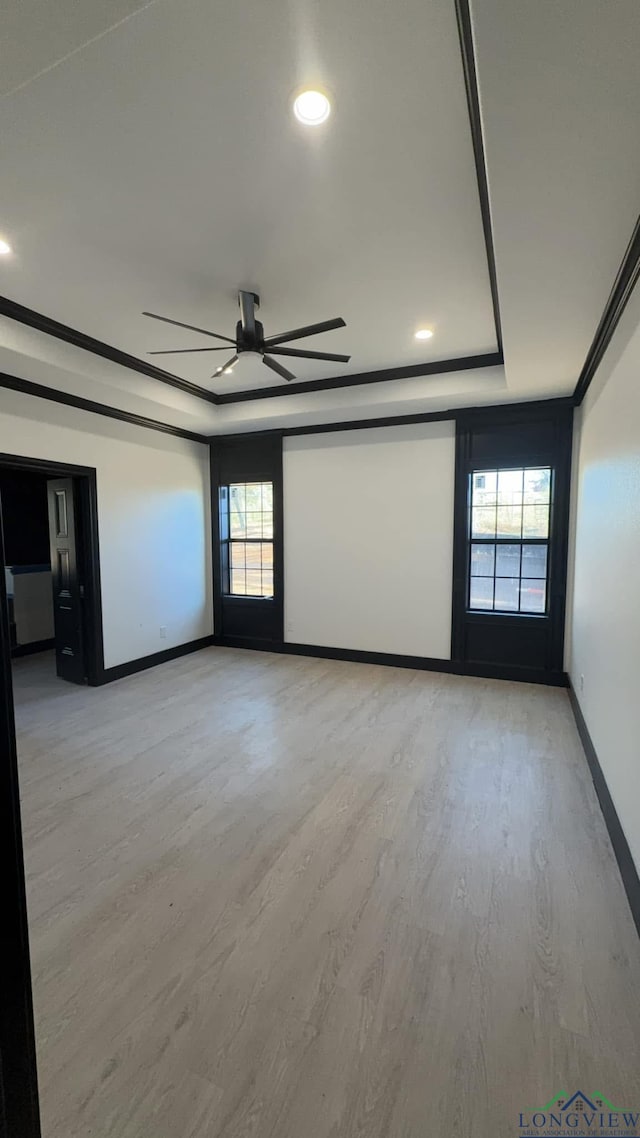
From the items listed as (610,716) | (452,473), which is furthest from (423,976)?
(452,473)

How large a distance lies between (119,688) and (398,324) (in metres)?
3.97

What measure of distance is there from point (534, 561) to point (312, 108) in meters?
3.90

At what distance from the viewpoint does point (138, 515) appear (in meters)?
5.04

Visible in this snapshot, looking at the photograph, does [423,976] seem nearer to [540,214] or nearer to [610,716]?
[610,716]

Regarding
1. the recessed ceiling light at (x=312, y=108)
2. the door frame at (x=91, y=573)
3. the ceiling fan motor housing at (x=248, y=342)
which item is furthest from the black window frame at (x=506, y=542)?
the door frame at (x=91, y=573)

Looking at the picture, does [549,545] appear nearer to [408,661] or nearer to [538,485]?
[538,485]

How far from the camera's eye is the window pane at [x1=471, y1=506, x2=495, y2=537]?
4.68 meters

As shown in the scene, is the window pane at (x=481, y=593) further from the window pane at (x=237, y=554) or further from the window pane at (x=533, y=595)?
the window pane at (x=237, y=554)

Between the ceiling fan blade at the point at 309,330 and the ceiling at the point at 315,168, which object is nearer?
the ceiling at the point at 315,168

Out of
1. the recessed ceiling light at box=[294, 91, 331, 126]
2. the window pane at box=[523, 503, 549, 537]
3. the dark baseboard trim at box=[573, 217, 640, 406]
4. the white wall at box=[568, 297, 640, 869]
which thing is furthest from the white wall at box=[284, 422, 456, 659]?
the recessed ceiling light at box=[294, 91, 331, 126]

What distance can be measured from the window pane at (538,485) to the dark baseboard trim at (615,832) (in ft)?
7.03

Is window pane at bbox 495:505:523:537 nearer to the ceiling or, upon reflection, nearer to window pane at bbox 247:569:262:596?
the ceiling

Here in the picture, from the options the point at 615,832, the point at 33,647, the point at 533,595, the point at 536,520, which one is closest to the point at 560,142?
the point at 615,832

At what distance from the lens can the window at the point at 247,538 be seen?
586cm
